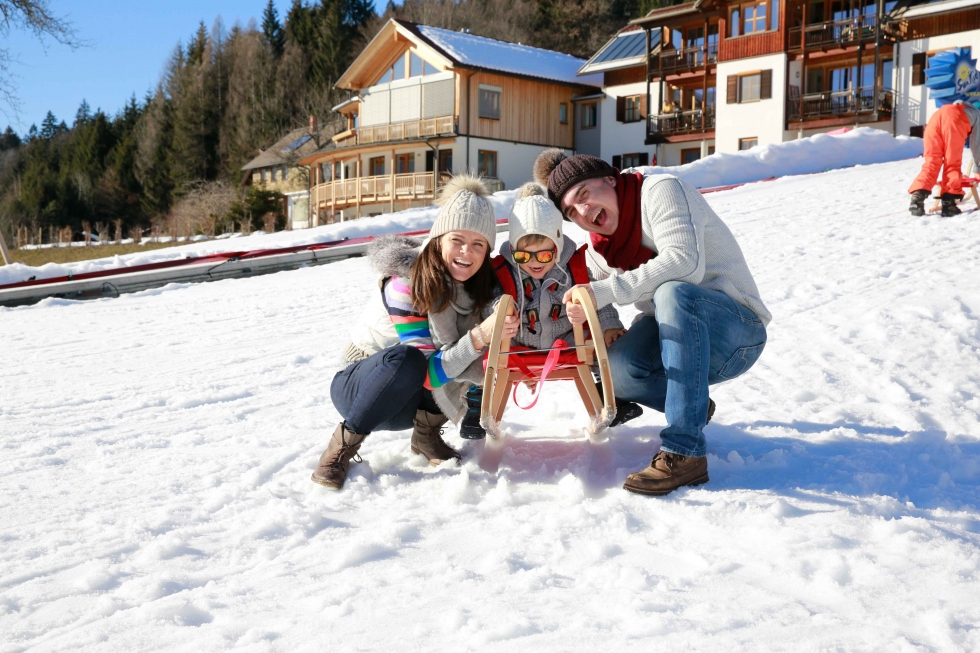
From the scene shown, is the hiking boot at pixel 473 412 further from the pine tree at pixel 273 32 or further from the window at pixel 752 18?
the pine tree at pixel 273 32

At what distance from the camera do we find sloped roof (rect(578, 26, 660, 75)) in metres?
29.1

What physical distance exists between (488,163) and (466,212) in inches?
1036

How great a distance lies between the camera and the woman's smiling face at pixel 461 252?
2.76m

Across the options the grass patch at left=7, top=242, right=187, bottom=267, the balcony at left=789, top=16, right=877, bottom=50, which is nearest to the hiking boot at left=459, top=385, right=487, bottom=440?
the grass patch at left=7, top=242, right=187, bottom=267

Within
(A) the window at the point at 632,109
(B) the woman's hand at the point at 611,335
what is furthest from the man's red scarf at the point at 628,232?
(A) the window at the point at 632,109

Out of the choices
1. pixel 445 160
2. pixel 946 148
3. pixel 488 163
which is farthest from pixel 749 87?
pixel 946 148

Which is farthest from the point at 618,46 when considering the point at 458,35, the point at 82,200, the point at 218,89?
the point at 82,200

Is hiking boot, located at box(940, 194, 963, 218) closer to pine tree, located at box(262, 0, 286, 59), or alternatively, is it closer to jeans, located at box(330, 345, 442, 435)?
jeans, located at box(330, 345, 442, 435)

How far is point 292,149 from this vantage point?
41781 mm

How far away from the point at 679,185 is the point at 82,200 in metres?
59.4

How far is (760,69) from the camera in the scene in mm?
25688

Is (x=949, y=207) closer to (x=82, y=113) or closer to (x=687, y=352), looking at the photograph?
(x=687, y=352)

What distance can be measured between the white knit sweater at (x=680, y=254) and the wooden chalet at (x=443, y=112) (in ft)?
77.3

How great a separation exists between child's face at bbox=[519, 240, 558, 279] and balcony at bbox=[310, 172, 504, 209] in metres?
22.9
